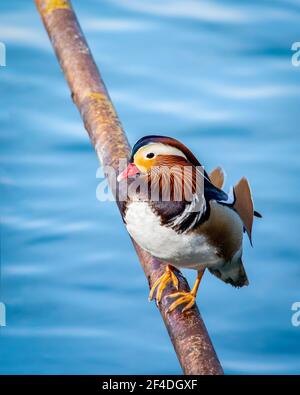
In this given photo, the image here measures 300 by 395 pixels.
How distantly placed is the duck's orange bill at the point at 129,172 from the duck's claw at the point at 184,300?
0.19 meters

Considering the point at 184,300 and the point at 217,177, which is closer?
the point at 184,300

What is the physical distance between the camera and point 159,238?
1.45 m

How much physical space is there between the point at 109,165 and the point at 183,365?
33cm

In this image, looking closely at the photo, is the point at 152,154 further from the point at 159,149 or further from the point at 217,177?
the point at 217,177

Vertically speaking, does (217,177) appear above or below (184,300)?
above

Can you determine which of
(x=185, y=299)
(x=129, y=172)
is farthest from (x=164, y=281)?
(x=129, y=172)

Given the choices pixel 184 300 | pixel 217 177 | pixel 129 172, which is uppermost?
pixel 217 177

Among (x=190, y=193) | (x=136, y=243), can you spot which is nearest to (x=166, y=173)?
(x=190, y=193)

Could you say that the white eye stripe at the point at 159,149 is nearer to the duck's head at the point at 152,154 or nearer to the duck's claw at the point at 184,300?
the duck's head at the point at 152,154

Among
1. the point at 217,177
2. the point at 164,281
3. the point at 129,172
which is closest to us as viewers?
the point at 129,172

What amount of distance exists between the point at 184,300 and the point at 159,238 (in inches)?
4.0

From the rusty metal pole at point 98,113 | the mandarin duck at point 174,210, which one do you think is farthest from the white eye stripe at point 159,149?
the rusty metal pole at point 98,113

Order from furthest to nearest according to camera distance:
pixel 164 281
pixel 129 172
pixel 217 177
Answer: pixel 217 177 < pixel 164 281 < pixel 129 172

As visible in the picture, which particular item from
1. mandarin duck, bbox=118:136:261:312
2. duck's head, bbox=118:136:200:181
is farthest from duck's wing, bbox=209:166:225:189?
duck's head, bbox=118:136:200:181
